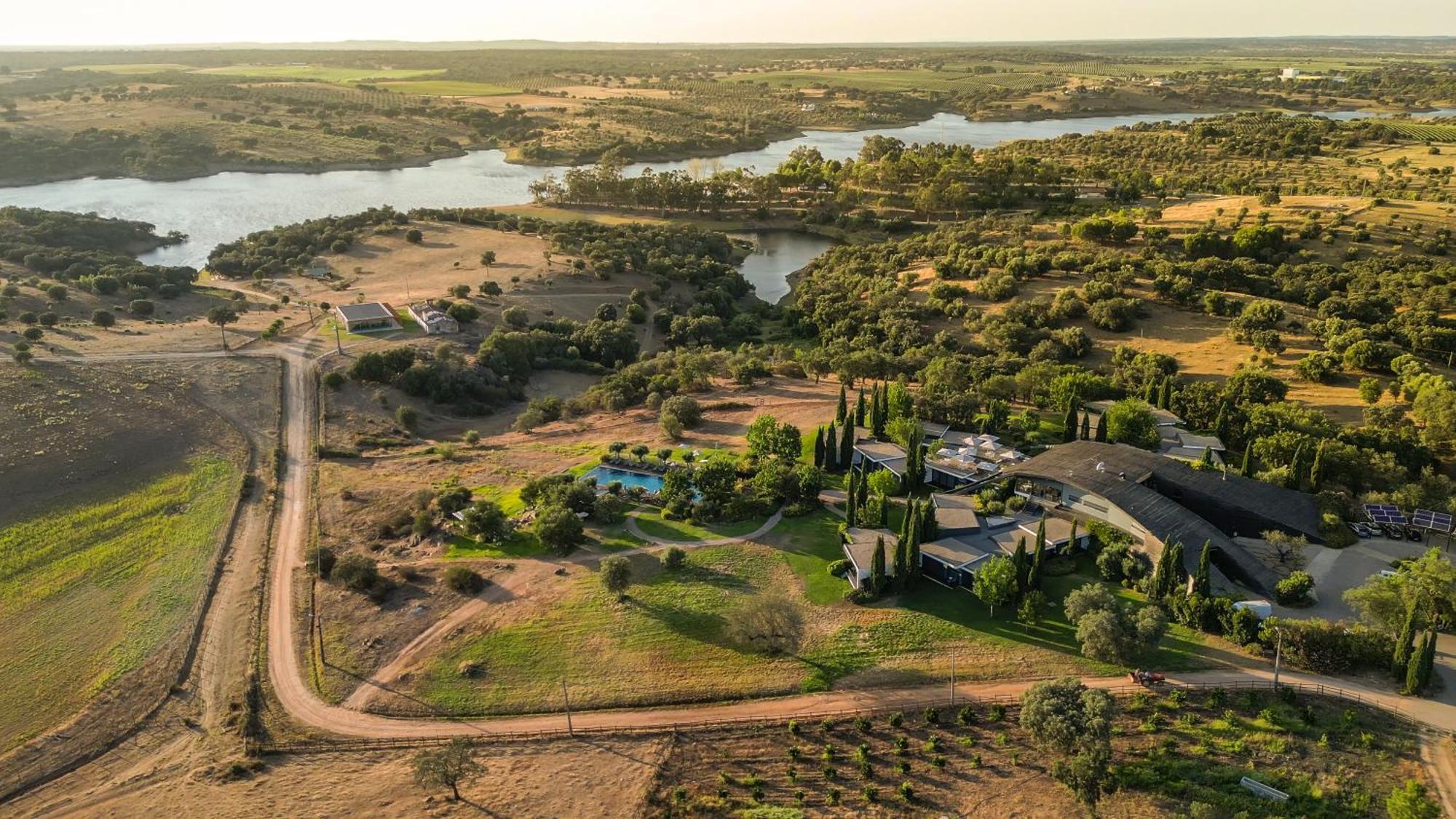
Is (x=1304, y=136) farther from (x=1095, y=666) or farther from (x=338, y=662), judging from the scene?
(x=338, y=662)

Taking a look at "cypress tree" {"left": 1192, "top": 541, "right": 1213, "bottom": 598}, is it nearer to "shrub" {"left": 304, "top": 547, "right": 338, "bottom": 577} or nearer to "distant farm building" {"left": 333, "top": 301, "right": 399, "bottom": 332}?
"shrub" {"left": 304, "top": 547, "right": 338, "bottom": 577}

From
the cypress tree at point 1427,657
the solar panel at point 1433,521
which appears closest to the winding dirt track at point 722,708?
the cypress tree at point 1427,657

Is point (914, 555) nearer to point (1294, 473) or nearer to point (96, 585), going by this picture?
point (1294, 473)

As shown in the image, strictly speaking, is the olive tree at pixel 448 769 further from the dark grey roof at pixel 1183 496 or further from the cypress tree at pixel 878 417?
the cypress tree at pixel 878 417

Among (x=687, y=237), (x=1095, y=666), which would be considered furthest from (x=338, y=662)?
(x=687, y=237)

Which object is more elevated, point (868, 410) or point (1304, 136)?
point (1304, 136)

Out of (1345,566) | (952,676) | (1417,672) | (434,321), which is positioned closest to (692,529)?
(952,676)
